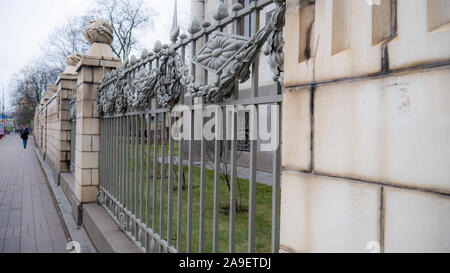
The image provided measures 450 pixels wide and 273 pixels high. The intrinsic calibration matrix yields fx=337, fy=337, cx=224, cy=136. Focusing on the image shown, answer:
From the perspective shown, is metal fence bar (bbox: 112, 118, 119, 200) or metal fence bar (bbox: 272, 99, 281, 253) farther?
metal fence bar (bbox: 112, 118, 119, 200)

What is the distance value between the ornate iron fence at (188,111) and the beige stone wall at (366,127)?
0.94 feet

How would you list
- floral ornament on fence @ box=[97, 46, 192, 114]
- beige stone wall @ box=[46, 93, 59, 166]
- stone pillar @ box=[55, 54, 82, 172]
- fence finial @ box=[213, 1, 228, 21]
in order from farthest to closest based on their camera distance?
1. beige stone wall @ box=[46, 93, 59, 166]
2. stone pillar @ box=[55, 54, 82, 172]
3. floral ornament on fence @ box=[97, 46, 192, 114]
4. fence finial @ box=[213, 1, 228, 21]

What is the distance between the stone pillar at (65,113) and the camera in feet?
28.9

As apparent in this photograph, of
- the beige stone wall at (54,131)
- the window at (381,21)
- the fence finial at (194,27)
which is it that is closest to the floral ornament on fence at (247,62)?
the fence finial at (194,27)

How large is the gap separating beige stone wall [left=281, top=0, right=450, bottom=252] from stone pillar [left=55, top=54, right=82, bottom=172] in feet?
28.5

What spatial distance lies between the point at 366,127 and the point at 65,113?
944cm

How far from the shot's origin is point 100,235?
4039 mm

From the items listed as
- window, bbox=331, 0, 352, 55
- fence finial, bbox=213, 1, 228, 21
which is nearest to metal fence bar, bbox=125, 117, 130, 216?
fence finial, bbox=213, 1, 228, 21

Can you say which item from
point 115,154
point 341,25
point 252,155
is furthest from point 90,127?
point 341,25

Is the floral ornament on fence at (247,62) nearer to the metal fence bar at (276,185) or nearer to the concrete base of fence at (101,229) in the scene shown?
the metal fence bar at (276,185)

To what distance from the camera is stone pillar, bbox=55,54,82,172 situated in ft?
28.9

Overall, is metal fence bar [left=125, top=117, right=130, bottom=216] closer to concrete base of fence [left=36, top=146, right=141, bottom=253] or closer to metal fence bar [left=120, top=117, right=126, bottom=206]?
metal fence bar [left=120, top=117, right=126, bottom=206]

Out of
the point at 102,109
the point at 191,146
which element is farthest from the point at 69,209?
the point at 191,146
